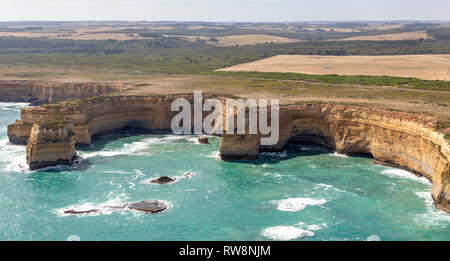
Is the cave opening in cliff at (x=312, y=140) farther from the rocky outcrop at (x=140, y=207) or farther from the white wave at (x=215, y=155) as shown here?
the rocky outcrop at (x=140, y=207)

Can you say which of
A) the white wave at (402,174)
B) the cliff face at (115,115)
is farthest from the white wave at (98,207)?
the white wave at (402,174)

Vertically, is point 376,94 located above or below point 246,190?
above

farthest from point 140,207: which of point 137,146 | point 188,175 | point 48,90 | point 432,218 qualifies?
point 48,90

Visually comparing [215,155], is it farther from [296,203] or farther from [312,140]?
[296,203]

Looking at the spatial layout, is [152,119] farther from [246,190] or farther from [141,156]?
[246,190]

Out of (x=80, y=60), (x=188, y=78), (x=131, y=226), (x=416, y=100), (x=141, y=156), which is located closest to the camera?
(x=131, y=226)
